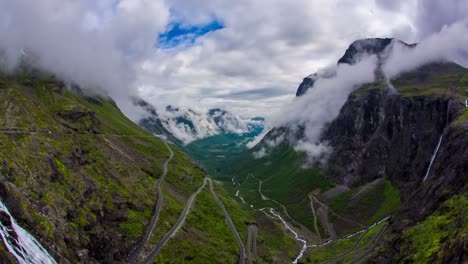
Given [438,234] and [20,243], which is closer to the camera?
[20,243]

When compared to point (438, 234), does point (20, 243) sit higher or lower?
higher

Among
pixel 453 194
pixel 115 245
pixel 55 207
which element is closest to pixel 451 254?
pixel 453 194

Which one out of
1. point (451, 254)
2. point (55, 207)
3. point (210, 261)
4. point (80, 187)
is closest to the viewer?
point (451, 254)

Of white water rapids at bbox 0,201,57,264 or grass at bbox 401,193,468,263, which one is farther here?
grass at bbox 401,193,468,263

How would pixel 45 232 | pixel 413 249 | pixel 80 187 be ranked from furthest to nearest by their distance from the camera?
pixel 80 187 < pixel 413 249 < pixel 45 232

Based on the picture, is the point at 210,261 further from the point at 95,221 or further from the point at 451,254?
the point at 451,254

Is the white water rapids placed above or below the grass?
above

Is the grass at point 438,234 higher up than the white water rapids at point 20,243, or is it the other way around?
the white water rapids at point 20,243

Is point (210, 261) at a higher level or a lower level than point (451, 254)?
lower
